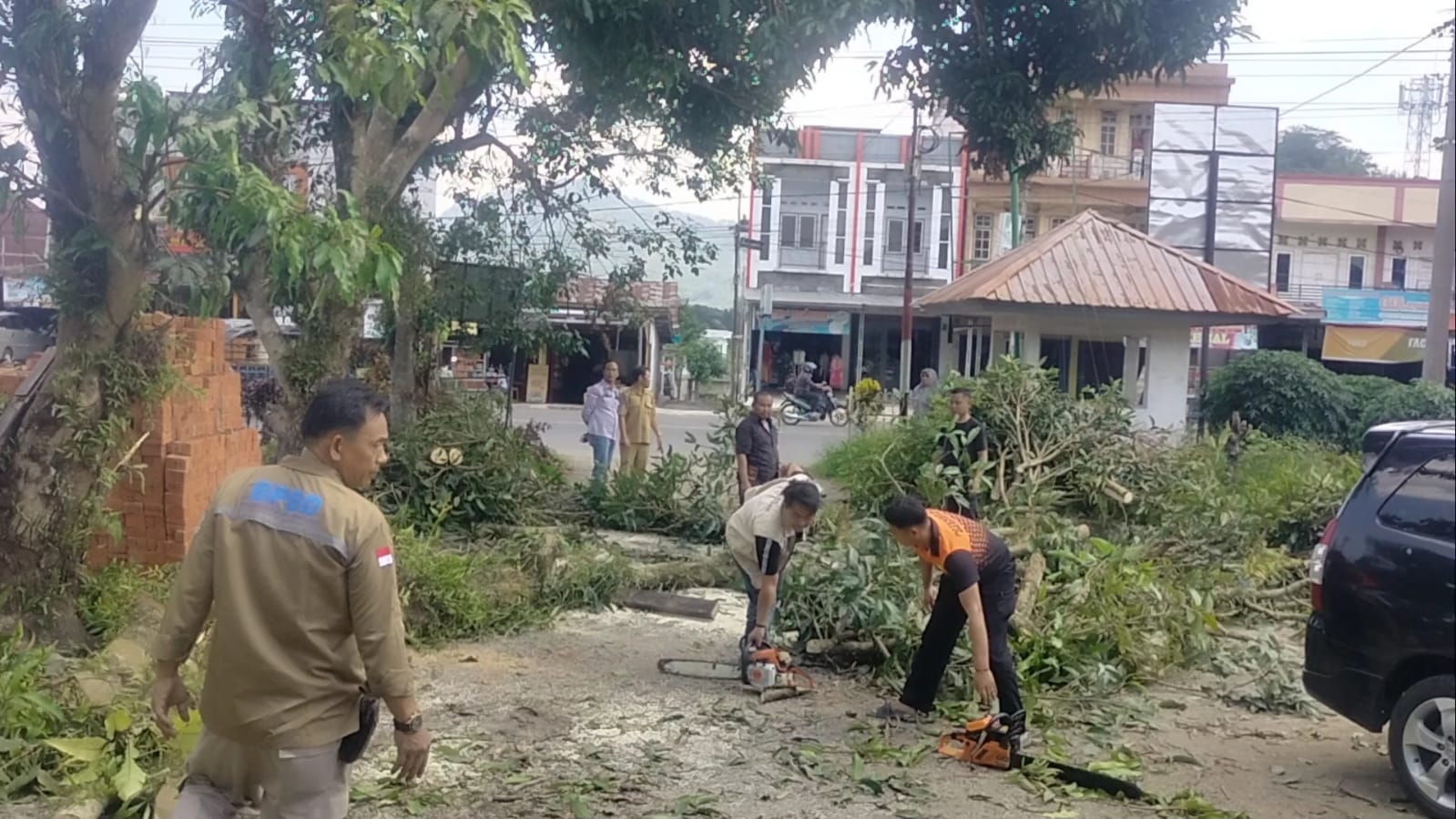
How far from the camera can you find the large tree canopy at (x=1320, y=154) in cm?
4972

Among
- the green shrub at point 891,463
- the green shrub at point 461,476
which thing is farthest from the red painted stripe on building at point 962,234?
the green shrub at point 461,476

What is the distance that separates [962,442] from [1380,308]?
566 cm

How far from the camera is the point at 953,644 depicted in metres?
6.71

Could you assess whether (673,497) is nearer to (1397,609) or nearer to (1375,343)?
(1375,343)

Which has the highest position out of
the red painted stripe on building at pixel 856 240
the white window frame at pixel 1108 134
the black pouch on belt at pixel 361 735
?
the white window frame at pixel 1108 134

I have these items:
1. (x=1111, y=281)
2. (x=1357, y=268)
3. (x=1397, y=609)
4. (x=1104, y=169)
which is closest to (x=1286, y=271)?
(x=1357, y=268)

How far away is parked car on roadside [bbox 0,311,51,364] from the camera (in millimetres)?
21708

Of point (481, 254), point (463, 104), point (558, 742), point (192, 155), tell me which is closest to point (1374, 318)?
point (558, 742)

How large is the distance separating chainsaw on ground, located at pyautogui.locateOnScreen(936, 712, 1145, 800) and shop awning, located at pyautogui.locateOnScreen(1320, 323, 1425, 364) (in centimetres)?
220

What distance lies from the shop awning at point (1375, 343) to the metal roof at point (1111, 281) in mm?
7587

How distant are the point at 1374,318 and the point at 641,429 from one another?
9671mm

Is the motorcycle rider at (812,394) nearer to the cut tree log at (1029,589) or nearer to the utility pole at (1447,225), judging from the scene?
the cut tree log at (1029,589)

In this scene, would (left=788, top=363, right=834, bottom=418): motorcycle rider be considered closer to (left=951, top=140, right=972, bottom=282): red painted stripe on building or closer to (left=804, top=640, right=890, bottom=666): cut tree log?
(left=951, top=140, right=972, bottom=282): red painted stripe on building

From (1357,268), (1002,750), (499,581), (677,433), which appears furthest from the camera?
(677,433)
